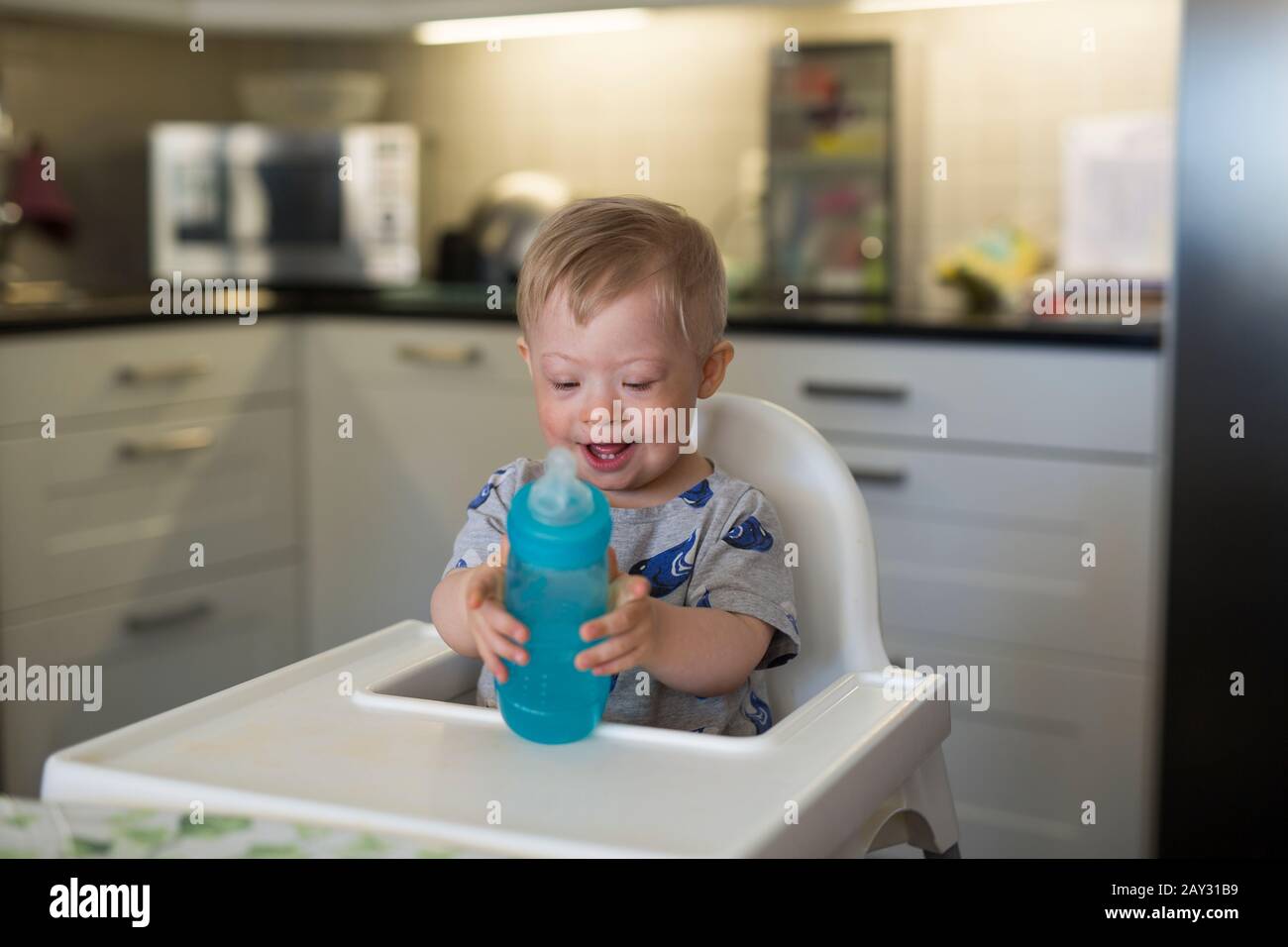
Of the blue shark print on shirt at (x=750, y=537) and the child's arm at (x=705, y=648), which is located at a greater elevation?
the blue shark print on shirt at (x=750, y=537)

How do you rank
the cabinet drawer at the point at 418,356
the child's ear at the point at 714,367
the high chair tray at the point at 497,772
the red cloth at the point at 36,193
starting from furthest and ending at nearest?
the red cloth at the point at 36,193 < the cabinet drawer at the point at 418,356 < the child's ear at the point at 714,367 < the high chair tray at the point at 497,772

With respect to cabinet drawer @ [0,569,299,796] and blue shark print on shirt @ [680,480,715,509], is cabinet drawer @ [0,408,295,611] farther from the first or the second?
blue shark print on shirt @ [680,480,715,509]

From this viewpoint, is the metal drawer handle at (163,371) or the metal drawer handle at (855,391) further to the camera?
the metal drawer handle at (163,371)

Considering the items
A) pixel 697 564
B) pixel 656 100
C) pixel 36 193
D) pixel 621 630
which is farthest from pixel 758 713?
pixel 36 193

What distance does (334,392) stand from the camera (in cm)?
270

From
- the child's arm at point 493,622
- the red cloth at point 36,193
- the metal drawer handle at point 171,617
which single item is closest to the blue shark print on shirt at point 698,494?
the child's arm at point 493,622

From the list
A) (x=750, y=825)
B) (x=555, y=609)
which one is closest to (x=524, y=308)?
(x=555, y=609)

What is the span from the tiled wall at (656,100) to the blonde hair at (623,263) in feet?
5.61

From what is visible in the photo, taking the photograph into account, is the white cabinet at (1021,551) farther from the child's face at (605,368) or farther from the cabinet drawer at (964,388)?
the child's face at (605,368)

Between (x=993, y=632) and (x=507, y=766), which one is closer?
(x=507, y=766)

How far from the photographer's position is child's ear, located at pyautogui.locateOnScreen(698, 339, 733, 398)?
1104 millimetres

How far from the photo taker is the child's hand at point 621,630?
782mm

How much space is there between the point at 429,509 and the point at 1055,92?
4.30 ft
